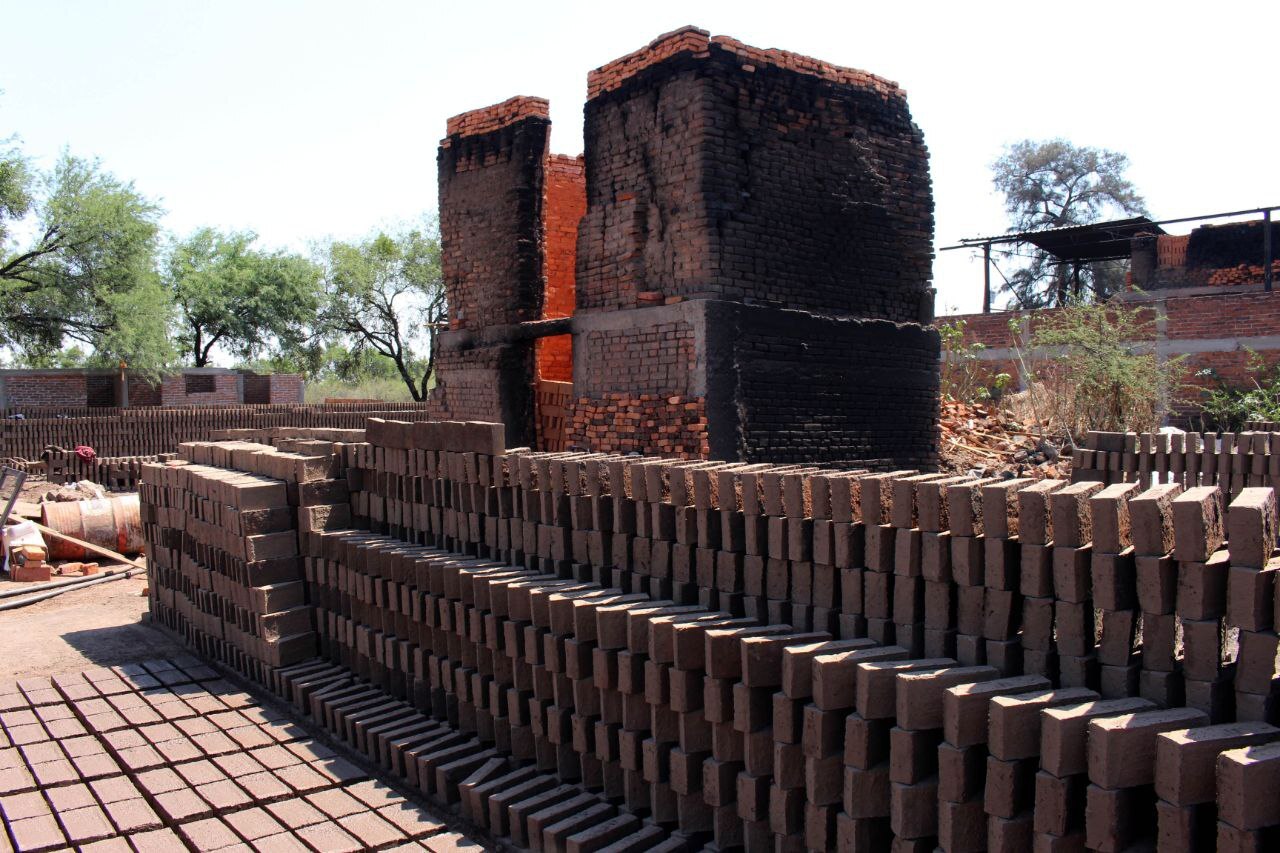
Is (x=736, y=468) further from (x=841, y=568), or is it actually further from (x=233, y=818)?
(x=233, y=818)

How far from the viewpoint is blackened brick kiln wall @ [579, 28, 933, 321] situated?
7781 millimetres

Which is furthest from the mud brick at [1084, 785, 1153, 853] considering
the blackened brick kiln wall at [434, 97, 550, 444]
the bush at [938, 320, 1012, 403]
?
the bush at [938, 320, 1012, 403]

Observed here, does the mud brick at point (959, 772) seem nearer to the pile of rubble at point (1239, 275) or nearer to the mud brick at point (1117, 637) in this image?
the mud brick at point (1117, 637)

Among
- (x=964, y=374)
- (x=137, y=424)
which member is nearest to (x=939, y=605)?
(x=964, y=374)

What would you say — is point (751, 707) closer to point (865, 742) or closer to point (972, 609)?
point (865, 742)

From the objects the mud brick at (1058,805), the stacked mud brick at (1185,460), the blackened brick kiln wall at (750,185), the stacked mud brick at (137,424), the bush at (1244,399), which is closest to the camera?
the mud brick at (1058,805)

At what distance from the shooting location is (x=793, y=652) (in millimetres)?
3287

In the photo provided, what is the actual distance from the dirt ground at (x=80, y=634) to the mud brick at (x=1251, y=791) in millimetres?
7331

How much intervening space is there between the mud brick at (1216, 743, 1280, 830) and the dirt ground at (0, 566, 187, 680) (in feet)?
24.1

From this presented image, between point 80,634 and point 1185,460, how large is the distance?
30.0ft

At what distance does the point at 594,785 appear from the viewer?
436 centimetres

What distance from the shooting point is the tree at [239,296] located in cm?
3503

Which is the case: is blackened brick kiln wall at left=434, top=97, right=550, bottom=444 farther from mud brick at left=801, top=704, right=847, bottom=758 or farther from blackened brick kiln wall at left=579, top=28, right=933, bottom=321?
mud brick at left=801, top=704, right=847, bottom=758

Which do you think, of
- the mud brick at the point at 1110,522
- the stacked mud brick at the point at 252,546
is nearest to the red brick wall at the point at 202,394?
the stacked mud brick at the point at 252,546
